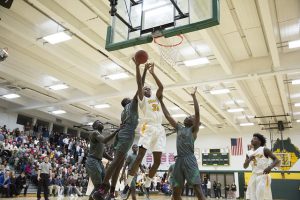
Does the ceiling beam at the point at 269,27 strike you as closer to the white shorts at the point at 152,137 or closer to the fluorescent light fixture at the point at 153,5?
the fluorescent light fixture at the point at 153,5

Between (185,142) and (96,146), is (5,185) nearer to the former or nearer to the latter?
(96,146)

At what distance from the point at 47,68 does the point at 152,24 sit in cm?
894

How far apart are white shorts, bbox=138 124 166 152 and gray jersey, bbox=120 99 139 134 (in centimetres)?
28

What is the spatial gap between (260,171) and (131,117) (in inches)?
104

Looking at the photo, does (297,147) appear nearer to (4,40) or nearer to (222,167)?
(222,167)

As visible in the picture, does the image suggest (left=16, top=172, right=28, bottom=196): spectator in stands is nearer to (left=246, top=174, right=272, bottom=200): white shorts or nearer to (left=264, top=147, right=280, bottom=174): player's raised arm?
(left=246, top=174, right=272, bottom=200): white shorts

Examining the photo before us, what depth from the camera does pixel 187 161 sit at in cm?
464

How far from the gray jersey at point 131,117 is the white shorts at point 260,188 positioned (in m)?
2.44

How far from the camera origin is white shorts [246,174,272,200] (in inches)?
195

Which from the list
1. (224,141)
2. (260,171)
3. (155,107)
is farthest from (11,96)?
(224,141)

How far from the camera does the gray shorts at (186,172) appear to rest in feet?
14.8

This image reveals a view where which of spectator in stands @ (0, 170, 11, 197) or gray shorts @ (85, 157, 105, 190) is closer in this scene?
gray shorts @ (85, 157, 105, 190)

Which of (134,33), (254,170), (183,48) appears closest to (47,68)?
(183,48)

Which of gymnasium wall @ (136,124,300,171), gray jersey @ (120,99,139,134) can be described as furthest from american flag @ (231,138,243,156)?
gray jersey @ (120,99,139,134)
